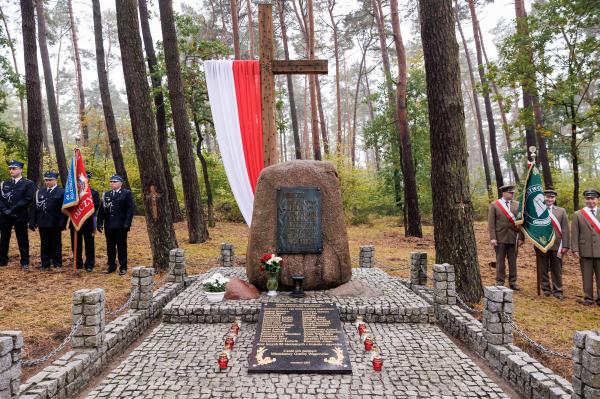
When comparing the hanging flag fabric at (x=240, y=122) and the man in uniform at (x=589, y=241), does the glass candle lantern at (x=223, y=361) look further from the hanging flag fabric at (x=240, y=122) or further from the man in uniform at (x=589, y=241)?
the man in uniform at (x=589, y=241)

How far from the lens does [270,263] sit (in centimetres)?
604

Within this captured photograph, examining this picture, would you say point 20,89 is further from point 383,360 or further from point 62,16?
point 62,16

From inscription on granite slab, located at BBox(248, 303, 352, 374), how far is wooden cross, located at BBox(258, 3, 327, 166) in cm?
310

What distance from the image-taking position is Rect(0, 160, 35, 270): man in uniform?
24.8 ft

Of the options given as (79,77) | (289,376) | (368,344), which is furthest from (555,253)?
(79,77)

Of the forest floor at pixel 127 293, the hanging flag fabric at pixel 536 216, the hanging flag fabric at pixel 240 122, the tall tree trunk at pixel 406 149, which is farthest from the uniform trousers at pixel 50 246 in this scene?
the tall tree trunk at pixel 406 149

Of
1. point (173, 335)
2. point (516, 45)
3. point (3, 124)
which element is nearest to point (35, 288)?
point (173, 335)

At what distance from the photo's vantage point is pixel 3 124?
36.0 feet

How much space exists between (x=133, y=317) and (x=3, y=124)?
894cm

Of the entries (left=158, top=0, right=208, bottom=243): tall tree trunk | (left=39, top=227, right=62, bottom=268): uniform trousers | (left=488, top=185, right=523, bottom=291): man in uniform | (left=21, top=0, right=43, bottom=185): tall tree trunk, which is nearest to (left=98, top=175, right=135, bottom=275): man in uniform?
(left=39, top=227, right=62, bottom=268): uniform trousers

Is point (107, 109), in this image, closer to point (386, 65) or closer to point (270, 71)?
point (270, 71)

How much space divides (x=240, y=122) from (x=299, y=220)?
2294 millimetres

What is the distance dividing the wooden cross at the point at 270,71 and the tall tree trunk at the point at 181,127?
4.82 m

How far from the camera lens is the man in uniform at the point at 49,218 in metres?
7.58
